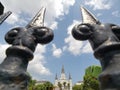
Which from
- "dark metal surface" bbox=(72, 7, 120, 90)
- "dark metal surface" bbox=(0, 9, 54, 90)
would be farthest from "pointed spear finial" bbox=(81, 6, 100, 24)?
"dark metal surface" bbox=(0, 9, 54, 90)

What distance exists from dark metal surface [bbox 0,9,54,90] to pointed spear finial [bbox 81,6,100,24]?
12.2 inches

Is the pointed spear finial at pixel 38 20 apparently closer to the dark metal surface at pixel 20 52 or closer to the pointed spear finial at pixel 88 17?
the dark metal surface at pixel 20 52

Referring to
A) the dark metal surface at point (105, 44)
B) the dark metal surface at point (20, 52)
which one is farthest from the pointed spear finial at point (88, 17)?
the dark metal surface at point (20, 52)

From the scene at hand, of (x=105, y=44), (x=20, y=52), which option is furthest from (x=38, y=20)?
(x=105, y=44)

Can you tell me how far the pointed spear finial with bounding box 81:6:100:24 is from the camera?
1.93m

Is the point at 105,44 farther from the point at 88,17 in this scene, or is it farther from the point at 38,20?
the point at 38,20

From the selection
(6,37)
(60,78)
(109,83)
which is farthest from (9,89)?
(60,78)

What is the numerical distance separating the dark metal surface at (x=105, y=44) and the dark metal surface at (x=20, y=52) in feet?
0.97

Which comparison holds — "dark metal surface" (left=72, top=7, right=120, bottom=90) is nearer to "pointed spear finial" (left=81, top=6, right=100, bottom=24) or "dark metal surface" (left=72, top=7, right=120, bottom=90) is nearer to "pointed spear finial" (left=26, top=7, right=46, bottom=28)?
"pointed spear finial" (left=81, top=6, right=100, bottom=24)

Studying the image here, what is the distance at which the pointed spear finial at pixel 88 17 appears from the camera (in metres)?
1.93

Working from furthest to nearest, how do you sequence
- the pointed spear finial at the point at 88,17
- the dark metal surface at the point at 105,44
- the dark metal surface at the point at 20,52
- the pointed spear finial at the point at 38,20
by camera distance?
1. the pointed spear finial at the point at 38,20
2. the pointed spear finial at the point at 88,17
3. the dark metal surface at the point at 20,52
4. the dark metal surface at the point at 105,44

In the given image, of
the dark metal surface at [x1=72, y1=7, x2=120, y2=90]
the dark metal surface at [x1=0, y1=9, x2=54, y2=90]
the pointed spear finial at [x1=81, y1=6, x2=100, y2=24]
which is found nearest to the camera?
the dark metal surface at [x1=72, y1=7, x2=120, y2=90]

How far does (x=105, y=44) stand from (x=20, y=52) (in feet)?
2.12

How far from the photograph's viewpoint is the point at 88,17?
78.7 inches
